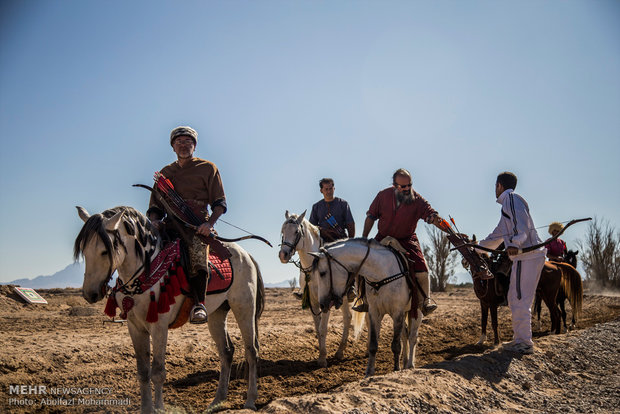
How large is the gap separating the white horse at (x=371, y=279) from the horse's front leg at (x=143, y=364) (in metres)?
2.41

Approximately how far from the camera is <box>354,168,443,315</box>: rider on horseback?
6.73m

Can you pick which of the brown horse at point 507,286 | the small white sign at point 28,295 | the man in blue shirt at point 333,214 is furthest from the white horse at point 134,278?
the small white sign at point 28,295

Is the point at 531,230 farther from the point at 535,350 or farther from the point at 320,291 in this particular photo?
the point at 320,291

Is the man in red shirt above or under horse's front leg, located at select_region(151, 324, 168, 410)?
above

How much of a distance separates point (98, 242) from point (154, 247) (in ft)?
2.27

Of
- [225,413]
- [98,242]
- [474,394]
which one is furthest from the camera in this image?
[474,394]

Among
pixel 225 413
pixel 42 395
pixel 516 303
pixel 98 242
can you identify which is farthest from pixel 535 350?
pixel 42 395

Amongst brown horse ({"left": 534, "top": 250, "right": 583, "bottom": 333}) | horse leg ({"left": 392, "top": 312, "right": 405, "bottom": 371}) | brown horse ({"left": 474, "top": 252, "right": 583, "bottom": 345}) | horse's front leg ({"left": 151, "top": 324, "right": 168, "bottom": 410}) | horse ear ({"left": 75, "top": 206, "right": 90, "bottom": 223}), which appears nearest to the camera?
horse ear ({"left": 75, "top": 206, "right": 90, "bottom": 223})

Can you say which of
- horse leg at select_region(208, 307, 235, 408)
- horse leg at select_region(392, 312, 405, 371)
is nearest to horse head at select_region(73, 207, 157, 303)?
horse leg at select_region(208, 307, 235, 408)

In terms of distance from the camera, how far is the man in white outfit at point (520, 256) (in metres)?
6.66

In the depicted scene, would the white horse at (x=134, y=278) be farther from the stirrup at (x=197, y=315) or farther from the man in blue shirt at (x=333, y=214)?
the man in blue shirt at (x=333, y=214)

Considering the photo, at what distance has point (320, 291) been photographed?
6.26 m

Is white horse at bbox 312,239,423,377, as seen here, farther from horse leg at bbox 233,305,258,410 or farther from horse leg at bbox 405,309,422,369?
horse leg at bbox 233,305,258,410

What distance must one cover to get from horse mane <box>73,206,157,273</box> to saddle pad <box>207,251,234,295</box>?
77cm
